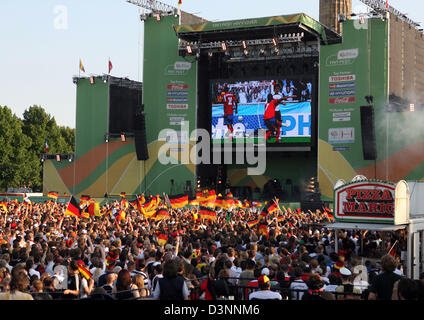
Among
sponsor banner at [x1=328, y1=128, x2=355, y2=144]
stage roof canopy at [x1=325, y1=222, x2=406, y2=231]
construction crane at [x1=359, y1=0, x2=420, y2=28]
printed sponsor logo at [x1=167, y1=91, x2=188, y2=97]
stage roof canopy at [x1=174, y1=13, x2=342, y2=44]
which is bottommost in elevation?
stage roof canopy at [x1=325, y1=222, x2=406, y2=231]

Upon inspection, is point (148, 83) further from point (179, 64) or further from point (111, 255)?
point (111, 255)

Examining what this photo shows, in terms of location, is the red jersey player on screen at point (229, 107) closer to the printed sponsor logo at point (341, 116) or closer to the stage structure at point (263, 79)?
the stage structure at point (263, 79)

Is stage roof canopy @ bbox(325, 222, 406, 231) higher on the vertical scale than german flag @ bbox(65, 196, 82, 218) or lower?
higher

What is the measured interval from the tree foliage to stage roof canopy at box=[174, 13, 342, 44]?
1187 inches

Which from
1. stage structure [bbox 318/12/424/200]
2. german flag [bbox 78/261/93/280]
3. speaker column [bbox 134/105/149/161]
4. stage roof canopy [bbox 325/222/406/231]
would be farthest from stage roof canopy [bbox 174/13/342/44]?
german flag [bbox 78/261/93/280]

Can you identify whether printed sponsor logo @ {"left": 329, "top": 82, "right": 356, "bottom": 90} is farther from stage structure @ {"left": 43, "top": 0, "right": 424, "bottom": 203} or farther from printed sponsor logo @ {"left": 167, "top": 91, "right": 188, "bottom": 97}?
printed sponsor logo @ {"left": 167, "top": 91, "right": 188, "bottom": 97}

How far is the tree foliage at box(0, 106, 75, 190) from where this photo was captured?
6650 centimetres

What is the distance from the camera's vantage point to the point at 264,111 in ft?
139

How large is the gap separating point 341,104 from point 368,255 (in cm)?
2779

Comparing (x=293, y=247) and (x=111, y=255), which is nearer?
(x=111, y=255)

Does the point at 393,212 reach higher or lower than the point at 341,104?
lower
